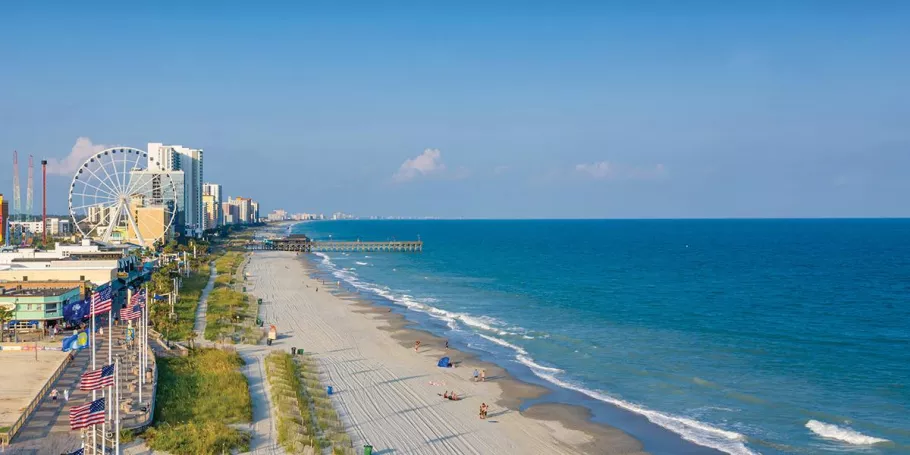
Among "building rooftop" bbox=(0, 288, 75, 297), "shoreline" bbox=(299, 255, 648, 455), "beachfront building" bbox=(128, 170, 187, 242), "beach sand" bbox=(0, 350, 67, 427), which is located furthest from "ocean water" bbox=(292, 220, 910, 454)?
"beachfront building" bbox=(128, 170, 187, 242)

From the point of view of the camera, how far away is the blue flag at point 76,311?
1741 inches

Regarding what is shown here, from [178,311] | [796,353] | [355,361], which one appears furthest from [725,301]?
[178,311]

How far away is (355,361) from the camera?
135ft

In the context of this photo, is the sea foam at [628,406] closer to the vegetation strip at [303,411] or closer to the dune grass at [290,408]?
the vegetation strip at [303,411]

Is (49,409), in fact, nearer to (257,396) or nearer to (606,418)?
(257,396)

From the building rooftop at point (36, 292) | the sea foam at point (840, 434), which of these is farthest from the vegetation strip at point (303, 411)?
the sea foam at point (840, 434)

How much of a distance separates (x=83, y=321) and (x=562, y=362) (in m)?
31.3

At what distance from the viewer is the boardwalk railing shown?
74.8 feet

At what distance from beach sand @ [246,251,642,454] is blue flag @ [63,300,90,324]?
12.6 m

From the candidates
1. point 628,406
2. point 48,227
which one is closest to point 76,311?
point 628,406

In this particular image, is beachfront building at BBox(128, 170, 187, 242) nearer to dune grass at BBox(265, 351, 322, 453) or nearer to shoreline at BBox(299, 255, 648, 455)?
shoreline at BBox(299, 255, 648, 455)

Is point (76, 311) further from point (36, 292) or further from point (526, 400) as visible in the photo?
point (526, 400)

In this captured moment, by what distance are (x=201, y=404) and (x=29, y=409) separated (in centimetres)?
609

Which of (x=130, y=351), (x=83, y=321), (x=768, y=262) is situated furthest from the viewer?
(x=768, y=262)
